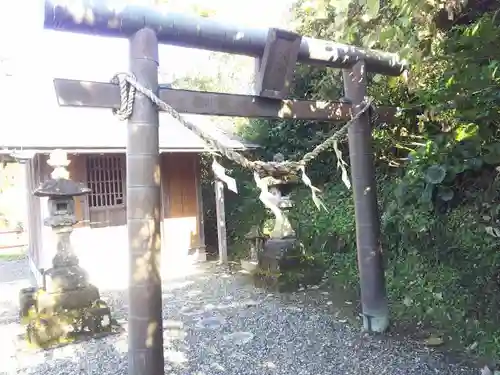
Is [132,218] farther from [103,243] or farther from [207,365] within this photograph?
[103,243]

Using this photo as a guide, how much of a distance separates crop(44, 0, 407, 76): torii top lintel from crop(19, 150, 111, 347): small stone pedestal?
107 inches

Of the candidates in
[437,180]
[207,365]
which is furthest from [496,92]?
[207,365]

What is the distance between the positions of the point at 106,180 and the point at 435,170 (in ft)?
21.8

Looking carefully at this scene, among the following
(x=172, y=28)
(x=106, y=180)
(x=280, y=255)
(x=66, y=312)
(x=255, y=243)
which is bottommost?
(x=66, y=312)

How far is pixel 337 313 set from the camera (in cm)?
504

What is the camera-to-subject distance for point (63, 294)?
4.63 metres

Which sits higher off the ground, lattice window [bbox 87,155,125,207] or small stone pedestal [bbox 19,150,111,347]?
lattice window [bbox 87,155,125,207]

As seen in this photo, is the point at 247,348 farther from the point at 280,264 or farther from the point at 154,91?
the point at 154,91

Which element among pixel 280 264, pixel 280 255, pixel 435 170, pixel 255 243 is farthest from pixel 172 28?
pixel 255 243

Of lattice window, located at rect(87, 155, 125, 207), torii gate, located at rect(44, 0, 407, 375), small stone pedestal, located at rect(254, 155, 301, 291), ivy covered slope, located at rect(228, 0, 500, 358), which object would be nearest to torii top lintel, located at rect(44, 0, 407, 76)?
torii gate, located at rect(44, 0, 407, 375)

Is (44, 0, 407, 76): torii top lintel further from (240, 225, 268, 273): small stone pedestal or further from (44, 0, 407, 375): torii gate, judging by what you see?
(240, 225, 268, 273): small stone pedestal

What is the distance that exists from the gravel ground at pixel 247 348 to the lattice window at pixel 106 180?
9.56 ft

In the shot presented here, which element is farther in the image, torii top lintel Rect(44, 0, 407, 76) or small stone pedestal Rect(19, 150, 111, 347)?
small stone pedestal Rect(19, 150, 111, 347)

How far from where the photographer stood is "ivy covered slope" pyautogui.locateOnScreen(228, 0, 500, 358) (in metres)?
2.57
